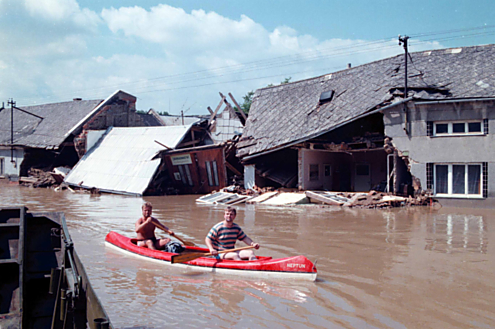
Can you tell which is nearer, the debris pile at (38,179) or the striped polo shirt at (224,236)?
the striped polo shirt at (224,236)

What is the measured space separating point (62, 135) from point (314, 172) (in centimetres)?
1778

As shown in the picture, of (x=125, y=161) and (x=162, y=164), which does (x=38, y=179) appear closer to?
(x=125, y=161)

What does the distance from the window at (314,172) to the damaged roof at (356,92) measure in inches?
80.1

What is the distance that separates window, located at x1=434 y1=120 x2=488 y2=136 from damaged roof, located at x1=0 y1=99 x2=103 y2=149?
74.3ft

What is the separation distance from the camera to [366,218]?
14.0 meters

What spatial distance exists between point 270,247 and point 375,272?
2903mm

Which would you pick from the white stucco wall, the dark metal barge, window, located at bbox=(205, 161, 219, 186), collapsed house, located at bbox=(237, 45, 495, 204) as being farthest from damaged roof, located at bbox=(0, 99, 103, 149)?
the dark metal barge

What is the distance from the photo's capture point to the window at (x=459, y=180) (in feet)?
52.2

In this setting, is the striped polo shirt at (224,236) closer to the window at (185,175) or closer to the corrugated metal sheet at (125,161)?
the corrugated metal sheet at (125,161)

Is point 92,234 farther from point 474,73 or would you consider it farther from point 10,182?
point 10,182

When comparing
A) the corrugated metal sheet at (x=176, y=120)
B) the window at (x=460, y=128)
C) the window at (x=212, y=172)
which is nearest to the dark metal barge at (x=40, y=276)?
the window at (x=460, y=128)

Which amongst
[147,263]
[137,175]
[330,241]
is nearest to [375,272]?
[330,241]

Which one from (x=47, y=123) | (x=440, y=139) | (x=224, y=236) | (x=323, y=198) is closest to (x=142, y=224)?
(x=224, y=236)

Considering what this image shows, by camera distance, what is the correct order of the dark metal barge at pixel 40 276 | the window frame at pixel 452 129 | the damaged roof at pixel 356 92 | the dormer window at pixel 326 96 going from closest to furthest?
1. the dark metal barge at pixel 40 276
2. the window frame at pixel 452 129
3. the damaged roof at pixel 356 92
4. the dormer window at pixel 326 96
